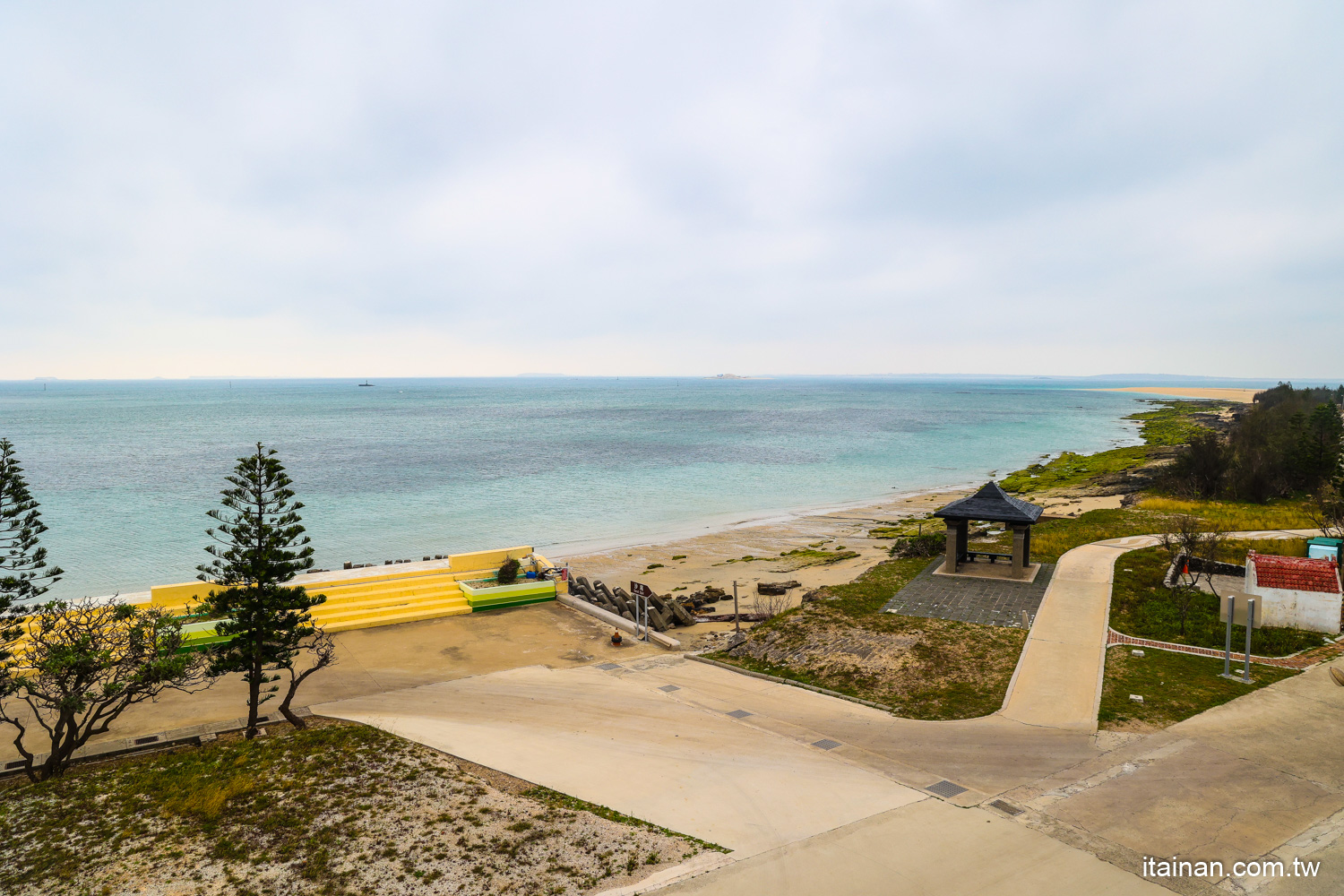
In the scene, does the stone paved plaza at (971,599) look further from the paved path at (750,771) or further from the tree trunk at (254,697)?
the tree trunk at (254,697)

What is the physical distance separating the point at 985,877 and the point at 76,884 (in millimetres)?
10538

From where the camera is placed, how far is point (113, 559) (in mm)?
36375

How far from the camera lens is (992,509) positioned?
21578mm

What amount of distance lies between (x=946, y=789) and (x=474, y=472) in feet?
198

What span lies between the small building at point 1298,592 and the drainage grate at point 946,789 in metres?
11.2

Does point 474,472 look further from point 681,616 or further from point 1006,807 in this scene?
point 1006,807

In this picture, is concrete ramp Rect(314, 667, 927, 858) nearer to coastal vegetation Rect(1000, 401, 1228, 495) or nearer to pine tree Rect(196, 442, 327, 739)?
pine tree Rect(196, 442, 327, 739)

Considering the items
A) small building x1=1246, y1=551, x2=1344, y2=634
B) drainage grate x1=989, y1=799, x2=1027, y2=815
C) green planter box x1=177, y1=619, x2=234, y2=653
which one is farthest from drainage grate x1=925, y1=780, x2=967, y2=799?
green planter box x1=177, y1=619, x2=234, y2=653

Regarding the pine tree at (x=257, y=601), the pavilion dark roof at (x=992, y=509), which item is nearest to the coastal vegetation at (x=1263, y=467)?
the pavilion dark roof at (x=992, y=509)

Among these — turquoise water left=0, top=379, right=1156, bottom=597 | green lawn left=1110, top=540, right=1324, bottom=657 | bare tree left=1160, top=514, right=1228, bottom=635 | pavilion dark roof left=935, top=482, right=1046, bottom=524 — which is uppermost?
pavilion dark roof left=935, top=482, right=1046, bottom=524

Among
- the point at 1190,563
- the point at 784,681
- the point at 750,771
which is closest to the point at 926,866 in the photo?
the point at 750,771

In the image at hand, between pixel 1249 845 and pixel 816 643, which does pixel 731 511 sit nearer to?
pixel 816 643

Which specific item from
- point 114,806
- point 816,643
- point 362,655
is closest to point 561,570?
point 362,655

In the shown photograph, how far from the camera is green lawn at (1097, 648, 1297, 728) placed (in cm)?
1280
